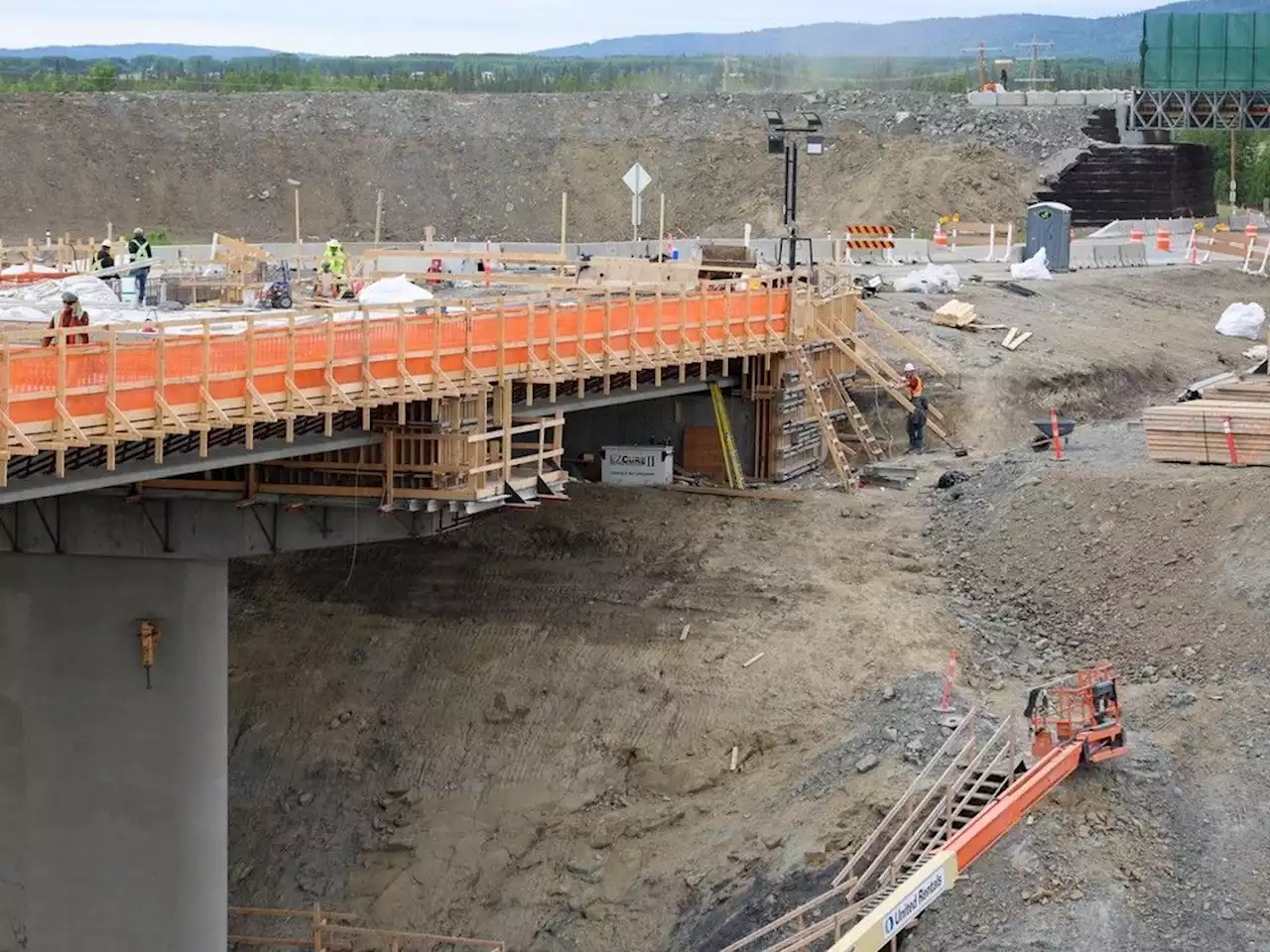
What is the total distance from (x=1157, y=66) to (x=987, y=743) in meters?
53.2

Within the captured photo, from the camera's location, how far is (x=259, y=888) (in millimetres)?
35906

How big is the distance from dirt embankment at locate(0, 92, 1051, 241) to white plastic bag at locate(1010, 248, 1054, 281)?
57.0 ft

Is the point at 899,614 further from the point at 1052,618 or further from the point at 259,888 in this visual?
the point at 259,888

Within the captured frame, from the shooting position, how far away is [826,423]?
4303 cm

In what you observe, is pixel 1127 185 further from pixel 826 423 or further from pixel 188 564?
pixel 188 564

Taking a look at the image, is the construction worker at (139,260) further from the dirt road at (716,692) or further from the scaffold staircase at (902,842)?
the scaffold staircase at (902,842)

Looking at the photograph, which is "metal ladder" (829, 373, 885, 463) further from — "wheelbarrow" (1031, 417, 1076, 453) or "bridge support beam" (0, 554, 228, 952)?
"bridge support beam" (0, 554, 228, 952)

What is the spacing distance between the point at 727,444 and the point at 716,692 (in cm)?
749

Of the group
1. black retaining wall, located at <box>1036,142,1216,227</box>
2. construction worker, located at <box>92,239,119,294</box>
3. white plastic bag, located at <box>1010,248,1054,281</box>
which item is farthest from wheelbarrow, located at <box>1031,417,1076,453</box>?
black retaining wall, located at <box>1036,142,1216,227</box>

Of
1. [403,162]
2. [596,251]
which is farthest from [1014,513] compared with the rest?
[403,162]

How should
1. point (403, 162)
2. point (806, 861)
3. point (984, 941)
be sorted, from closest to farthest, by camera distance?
1. point (984, 941)
2. point (806, 861)
3. point (403, 162)

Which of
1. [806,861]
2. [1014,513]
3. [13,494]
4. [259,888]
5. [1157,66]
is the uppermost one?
[1157,66]

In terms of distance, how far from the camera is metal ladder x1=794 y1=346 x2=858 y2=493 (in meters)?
42.5

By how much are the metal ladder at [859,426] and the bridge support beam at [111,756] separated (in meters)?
16.2
